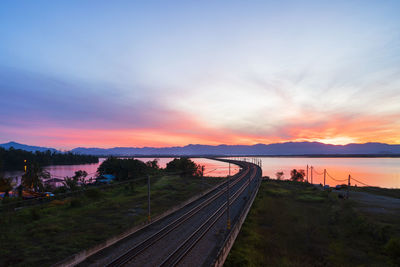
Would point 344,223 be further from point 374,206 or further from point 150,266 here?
point 150,266

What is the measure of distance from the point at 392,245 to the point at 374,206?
106 ft

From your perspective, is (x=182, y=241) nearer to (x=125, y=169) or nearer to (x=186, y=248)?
(x=186, y=248)

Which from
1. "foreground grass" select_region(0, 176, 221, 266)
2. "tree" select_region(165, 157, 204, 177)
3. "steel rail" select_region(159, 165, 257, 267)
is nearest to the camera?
"steel rail" select_region(159, 165, 257, 267)

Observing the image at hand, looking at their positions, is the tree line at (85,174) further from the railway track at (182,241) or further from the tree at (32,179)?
the railway track at (182,241)

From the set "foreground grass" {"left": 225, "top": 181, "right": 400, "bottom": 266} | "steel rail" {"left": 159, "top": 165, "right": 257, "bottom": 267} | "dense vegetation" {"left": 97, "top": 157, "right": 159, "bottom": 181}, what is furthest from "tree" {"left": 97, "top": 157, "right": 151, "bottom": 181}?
"steel rail" {"left": 159, "top": 165, "right": 257, "bottom": 267}

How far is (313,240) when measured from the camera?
30938 millimetres

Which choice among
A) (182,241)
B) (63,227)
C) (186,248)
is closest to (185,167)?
(63,227)

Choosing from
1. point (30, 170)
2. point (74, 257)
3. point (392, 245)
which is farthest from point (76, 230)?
point (30, 170)

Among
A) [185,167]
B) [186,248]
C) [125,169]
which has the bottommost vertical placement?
[186,248]

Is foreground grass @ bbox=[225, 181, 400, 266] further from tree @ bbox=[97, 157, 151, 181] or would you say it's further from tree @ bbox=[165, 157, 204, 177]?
tree @ bbox=[165, 157, 204, 177]

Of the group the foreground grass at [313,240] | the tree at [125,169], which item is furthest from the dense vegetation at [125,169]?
the foreground grass at [313,240]

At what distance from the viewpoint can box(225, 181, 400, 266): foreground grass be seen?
24.7 metres

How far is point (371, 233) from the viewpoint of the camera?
3266cm

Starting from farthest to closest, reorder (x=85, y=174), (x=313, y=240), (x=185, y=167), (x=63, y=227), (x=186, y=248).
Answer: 1. (x=185, y=167)
2. (x=85, y=174)
3. (x=313, y=240)
4. (x=63, y=227)
5. (x=186, y=248)
